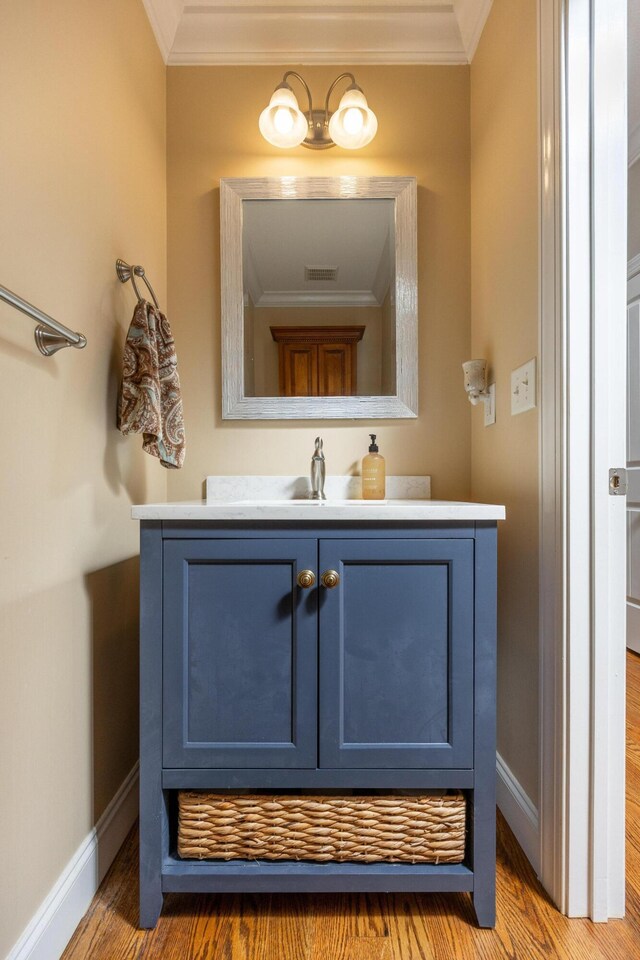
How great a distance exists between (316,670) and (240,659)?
0.49ft

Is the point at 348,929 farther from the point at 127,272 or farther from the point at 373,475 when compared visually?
the point at 127,272

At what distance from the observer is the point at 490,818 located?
1.06 meters

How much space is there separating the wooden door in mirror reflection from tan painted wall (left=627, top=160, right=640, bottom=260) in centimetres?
200

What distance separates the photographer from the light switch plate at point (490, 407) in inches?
59.2

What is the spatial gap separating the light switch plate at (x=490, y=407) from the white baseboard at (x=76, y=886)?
1346 mm

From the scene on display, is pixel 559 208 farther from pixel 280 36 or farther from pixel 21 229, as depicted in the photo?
pixel 280 36

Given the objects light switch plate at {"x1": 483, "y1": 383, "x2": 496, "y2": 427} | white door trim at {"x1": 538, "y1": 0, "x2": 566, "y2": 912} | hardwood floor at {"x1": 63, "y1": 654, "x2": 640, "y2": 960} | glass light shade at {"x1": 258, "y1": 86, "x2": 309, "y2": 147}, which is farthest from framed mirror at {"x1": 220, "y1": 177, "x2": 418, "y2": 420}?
hardwood floor at {"x1": 63, "y1": 654, "x2": 640, "y2": 960}

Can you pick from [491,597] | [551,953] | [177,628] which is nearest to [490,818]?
[551,953]

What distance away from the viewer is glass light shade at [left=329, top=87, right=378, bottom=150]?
62.0 inches

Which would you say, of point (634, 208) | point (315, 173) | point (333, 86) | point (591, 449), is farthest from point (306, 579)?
point (634, 208)

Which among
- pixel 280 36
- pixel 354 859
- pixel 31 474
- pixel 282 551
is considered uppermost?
pixel 280 36

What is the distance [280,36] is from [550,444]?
4.97 ft

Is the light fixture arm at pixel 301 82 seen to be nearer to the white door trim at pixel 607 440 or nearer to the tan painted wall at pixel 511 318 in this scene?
the tan painted wall at pixel 511 318

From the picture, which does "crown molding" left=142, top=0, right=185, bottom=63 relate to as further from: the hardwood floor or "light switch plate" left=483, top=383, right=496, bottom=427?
the hardwood floor
